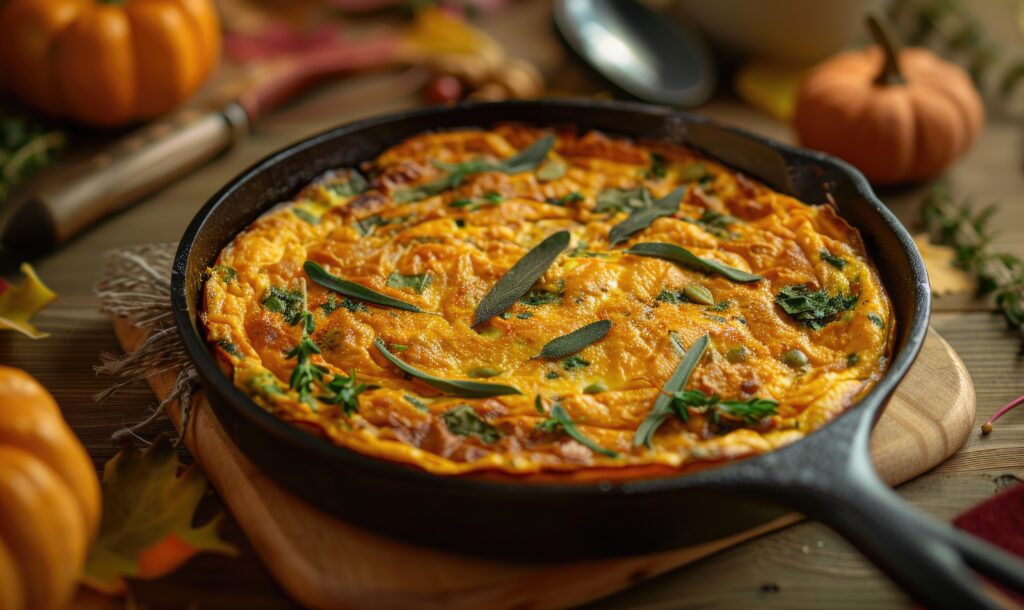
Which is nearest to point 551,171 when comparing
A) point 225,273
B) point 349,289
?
point 349,289

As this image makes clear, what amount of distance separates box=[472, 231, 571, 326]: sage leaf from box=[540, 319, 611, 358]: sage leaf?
22 cm

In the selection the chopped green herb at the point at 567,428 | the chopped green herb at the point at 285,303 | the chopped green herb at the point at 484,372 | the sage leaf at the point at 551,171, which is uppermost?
the sage leaf at the point at 551,171

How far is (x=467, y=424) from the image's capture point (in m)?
2.34

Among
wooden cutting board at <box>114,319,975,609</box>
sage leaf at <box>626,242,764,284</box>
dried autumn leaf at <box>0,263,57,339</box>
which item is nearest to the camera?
wooden cutting board at <box>114,319,975,609</box>

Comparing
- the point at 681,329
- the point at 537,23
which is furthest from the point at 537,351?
the point at 537,23

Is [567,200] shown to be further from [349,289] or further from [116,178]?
[116,178]

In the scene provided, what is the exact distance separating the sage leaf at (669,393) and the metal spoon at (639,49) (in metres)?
2.16

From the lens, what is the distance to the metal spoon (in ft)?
14.8

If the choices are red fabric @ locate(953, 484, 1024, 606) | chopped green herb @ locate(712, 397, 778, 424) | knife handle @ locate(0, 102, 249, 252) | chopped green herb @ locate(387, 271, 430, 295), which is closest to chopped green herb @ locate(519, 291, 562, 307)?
chopped green herb @ locate(387, 271, 430, 295)

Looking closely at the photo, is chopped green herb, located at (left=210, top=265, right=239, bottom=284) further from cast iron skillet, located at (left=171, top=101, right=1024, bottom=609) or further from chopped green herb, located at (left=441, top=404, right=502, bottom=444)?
chopped green herb, located at (left=441, top=404, right=502, bottom=444)

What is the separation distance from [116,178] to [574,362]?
210 centimetres

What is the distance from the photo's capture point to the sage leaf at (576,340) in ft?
8.41

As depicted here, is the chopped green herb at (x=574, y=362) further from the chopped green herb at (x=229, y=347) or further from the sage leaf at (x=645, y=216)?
the chopped green herb at (x=229, y=347)

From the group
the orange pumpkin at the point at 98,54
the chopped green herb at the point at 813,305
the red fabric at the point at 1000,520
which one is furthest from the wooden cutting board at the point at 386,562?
the orange pumpkin at the point at 98,54
